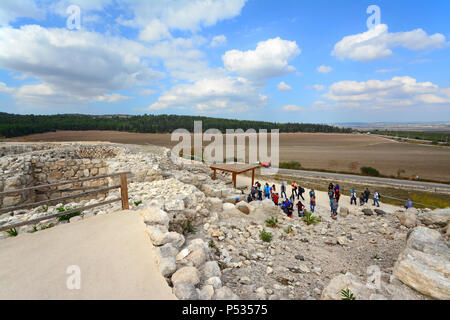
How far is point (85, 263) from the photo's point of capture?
3.26 metres

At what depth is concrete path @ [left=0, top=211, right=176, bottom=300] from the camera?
2.74 m

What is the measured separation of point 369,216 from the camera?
11234 millimetres

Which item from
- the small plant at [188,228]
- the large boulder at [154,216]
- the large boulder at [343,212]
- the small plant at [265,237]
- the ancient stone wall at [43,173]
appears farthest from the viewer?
the large boulder at [343,212]

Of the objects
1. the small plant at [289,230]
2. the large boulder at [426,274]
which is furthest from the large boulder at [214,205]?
the large boulder at [426,274]

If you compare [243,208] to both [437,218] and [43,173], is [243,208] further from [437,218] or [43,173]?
[43,173]

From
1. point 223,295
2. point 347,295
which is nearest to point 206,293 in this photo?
point 223,295

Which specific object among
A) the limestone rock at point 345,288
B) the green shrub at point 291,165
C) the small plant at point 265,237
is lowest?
the green shrub at point 291,165

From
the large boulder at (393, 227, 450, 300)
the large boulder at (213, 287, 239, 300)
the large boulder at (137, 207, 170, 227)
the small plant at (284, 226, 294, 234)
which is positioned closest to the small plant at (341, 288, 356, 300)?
the large boulder at (393, 227, 450, 300)

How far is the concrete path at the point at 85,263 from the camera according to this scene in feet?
8.98

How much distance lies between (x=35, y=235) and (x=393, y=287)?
260 inches

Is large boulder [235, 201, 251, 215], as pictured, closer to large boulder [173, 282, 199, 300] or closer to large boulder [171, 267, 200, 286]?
large boulder [171, 267, 200, 286]

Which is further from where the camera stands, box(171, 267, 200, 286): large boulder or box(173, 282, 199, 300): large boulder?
box(171, 267, 200, 286): large boulder

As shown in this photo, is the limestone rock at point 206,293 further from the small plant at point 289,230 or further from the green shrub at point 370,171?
the green shrub at point 370,171
